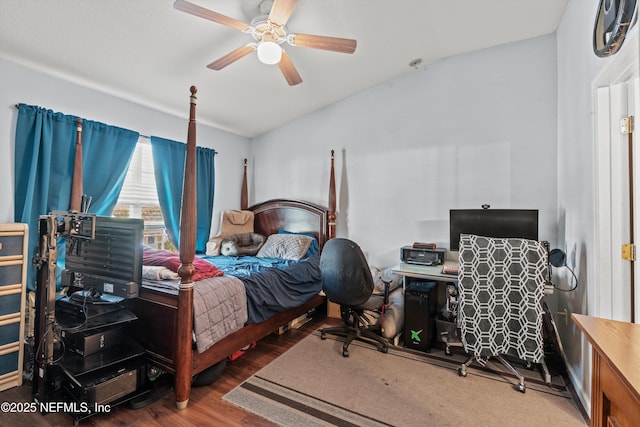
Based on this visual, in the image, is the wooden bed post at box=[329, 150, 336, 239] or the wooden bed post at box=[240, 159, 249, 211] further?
the wooden bed post at box=[240, 159, 249, 211]

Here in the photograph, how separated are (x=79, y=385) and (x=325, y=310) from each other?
2.52 m

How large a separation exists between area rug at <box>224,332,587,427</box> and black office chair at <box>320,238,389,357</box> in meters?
0.26

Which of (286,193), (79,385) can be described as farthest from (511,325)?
→ (286,193)

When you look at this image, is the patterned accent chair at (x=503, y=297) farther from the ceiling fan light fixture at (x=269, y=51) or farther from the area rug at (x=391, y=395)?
the ceiling fan light fixture at (x=269, y=51)

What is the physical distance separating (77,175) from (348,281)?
102 inches

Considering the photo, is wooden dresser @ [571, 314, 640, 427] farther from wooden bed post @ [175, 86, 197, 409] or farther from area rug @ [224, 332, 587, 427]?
wooden bed post @ [175, 86, 197, 409]

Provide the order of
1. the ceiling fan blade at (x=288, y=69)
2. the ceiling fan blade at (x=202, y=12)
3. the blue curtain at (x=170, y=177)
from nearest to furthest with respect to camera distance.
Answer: the ceiling fan blade at (x=202, y=12) → the ceiling fan blade at (x=288, y=69) → the blue curtain at (x=170, y=177)

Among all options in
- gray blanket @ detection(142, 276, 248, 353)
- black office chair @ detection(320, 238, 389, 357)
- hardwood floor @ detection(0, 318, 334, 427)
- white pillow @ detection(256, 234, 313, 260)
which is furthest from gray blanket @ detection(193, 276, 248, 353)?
white pillow @ detection(256, 234, 313, 260)

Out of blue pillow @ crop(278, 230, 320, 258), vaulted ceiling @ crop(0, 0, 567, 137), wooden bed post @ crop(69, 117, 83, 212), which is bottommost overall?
blue pillow @ crop(278, 230, 320, 258)

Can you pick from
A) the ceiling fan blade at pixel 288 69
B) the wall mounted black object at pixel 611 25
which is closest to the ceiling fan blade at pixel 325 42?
the ceiling fan blade at pixel 288 69

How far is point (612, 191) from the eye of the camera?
70.3 inches

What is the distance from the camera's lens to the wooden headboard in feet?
12.8

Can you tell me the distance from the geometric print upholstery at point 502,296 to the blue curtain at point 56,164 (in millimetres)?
3316

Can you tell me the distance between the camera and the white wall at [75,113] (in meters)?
2.40
